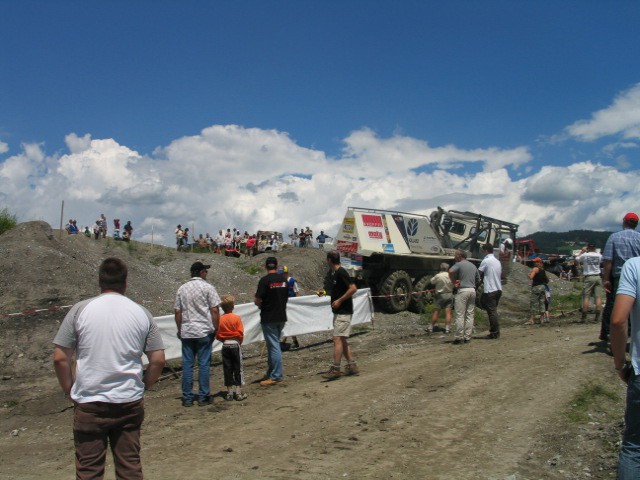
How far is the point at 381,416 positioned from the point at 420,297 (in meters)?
11.8

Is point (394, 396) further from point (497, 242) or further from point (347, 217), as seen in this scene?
point (497, 242)

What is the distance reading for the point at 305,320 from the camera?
13258 millimetres

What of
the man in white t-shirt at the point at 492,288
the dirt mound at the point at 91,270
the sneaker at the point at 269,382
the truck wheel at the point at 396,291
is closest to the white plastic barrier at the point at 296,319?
the truck wheel at the point at 396,291

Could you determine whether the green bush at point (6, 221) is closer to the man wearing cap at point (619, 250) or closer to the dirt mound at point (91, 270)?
the dirt mound at point (91, 270)

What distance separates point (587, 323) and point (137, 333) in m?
12.8

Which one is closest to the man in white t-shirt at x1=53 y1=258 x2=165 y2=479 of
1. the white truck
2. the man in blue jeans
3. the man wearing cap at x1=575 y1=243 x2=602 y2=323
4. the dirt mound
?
the man in blue jeans

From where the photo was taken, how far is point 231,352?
8.06 meters

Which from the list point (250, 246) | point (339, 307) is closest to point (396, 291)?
point (339, 307)

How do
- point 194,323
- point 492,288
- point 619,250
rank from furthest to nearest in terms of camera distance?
point 492,288 < point 194,323 < point 619,250

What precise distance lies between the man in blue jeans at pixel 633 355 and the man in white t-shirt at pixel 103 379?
2908mm

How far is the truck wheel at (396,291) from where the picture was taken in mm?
17409

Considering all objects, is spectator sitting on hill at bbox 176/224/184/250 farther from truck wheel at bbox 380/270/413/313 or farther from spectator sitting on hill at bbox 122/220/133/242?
truck wheel at bbox 380/270/413/313

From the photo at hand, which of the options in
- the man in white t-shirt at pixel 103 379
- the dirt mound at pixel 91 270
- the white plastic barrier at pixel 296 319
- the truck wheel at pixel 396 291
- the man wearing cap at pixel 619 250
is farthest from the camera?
the truck wheel at pixel 396 291

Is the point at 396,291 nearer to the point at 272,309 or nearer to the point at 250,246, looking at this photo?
the point at 272,309
